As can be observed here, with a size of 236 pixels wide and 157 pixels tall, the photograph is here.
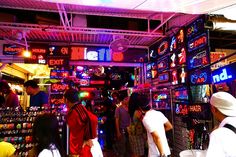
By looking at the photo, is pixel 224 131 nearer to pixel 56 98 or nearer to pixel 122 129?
pixel 122 129

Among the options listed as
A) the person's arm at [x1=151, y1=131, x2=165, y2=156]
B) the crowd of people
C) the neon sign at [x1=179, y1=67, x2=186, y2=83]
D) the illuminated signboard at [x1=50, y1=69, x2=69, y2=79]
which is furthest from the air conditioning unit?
the person's arm at [x1=151, y1=131, x2=165, y2=156]

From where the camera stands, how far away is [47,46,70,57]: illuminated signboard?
742 centimetres

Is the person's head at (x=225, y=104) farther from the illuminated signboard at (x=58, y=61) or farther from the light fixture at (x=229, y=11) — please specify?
the illuminated signboard at (x=58, y=61)

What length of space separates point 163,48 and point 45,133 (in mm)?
5516

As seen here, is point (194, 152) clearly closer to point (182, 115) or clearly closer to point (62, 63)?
point (182, 115)

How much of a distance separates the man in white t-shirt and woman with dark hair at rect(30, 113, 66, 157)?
148cm

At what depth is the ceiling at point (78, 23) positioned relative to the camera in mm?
5941

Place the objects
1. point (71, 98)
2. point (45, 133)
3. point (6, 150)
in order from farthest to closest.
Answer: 1. point (71, 98)
2. point (6, 150)
3. point (45, 133)

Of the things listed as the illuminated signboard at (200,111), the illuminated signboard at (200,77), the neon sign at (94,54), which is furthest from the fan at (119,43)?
the illuminated signboard at (200,111)

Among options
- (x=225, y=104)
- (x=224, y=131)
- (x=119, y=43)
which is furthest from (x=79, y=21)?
(x=224, y=131)

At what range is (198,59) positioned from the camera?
5.34 metres

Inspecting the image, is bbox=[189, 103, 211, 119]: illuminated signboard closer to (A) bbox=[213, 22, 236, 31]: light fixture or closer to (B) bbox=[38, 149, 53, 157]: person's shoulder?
(A) bbox=[213, 22, 236, 31]: light fixture

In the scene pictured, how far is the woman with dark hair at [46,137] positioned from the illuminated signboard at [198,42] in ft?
13.1

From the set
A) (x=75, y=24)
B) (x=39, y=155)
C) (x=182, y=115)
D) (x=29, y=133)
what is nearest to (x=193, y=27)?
(x=182, y=115)
